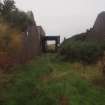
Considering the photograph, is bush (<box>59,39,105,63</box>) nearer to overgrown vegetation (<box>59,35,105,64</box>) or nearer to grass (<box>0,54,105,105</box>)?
overgrown vegetation (<box>59,35,105,64</box>)

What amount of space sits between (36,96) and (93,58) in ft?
34.1

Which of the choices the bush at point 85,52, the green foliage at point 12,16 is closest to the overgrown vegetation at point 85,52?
the bush at point 85,52

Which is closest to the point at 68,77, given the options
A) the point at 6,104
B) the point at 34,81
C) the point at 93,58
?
the point at 34,81

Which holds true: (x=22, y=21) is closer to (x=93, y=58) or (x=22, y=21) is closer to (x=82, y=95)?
(x=93, y=58)

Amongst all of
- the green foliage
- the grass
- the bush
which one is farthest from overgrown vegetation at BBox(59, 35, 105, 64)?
the grass

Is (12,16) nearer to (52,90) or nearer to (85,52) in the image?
(85,52)

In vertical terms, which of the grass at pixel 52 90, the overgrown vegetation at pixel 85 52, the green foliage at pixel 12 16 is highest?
the green foliage at pixel 12 16

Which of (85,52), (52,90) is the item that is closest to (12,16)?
(85,52)

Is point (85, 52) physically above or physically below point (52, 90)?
above

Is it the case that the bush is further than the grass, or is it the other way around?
the bush

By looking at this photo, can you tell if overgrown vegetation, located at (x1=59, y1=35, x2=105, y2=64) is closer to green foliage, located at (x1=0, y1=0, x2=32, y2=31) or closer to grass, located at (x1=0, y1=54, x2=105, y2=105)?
green foliage, located at (x1=0, y1=0, x2=32, y2=31)

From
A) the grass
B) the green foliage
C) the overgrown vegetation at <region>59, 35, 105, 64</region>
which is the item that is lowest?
the grass

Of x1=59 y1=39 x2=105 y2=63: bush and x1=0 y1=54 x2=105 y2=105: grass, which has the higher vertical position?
x1=59 y1=39 x2=105 y2=63: bush

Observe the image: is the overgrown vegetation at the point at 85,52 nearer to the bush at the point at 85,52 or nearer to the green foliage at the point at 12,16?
the bush at the point at 85,52
